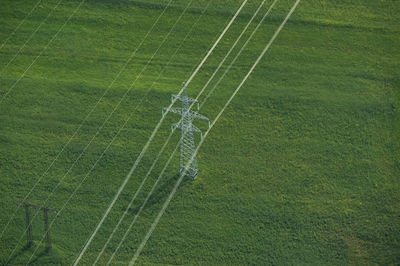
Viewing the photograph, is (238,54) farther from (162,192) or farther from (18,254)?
(18,254)

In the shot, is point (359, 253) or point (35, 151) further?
point (35, 151)

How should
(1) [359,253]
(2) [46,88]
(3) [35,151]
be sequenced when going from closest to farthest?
(1) [359,253]
(3) [35,151]
(2) [46,88]

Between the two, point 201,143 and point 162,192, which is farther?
point 201,143

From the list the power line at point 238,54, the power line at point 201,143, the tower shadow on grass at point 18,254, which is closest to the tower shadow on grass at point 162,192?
the power line at point 201,143

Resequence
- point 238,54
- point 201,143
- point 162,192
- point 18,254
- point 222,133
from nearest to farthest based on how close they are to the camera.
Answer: point 18,254 < point 162,192 < point 201,143 < point 222,133 < point 238,54

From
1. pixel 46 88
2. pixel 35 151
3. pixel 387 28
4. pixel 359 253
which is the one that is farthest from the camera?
pixel 387 28

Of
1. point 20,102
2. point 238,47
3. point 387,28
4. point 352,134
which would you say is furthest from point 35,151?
point 387,28

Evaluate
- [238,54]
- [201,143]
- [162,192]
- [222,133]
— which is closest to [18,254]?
[162,192]

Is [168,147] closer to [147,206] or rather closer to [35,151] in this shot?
[147,206]
